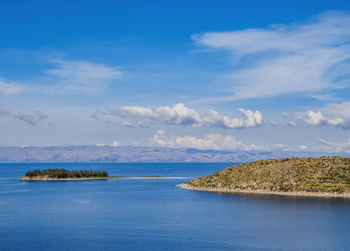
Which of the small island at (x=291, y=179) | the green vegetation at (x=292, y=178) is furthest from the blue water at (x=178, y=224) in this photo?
the green vegetation at (x=292, y=178)

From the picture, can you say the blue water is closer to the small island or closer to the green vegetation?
the small island

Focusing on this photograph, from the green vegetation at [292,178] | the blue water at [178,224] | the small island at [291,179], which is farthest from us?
the green vegetation at [292,178]

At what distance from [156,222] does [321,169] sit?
99.2m

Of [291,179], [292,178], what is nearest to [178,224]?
[291,179]

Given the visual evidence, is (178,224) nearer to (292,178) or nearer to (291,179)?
(291,179)

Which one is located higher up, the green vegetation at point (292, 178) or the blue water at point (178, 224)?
the green vegetation at point (292, 178)

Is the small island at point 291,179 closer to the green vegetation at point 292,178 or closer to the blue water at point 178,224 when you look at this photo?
the green vegetation at point 292,178

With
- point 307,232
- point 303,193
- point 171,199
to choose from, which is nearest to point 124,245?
point 307,232

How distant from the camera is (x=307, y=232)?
8825 centimetres

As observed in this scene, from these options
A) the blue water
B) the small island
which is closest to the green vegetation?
the small island

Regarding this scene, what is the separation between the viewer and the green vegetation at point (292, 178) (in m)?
162

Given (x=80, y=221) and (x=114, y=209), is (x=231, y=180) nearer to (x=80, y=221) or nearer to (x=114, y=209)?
(x=114, y=209)

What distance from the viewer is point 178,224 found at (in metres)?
99.0

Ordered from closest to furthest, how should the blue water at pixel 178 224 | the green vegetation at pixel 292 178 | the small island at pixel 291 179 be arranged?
the blue water at pixel 178 224 < the small island at pixel 291 179 < the green vegetation at pixel 292 178
